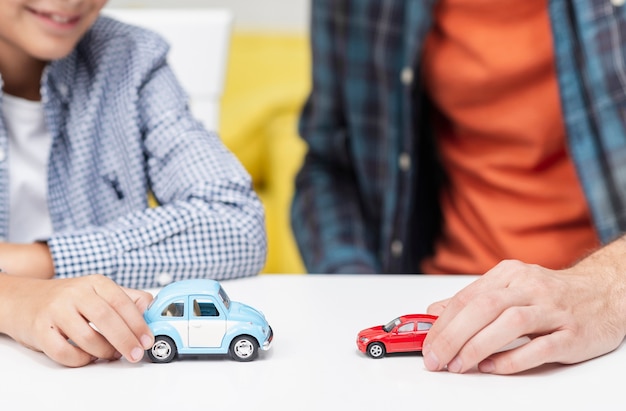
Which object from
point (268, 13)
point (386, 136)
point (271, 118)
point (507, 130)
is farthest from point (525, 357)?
point (268, 13)

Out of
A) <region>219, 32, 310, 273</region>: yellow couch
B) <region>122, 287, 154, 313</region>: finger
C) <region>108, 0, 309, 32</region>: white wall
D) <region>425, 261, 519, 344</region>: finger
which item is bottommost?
<region>219, 32, 310, 273</region>: yellow couch

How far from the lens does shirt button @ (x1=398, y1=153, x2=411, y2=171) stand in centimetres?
142

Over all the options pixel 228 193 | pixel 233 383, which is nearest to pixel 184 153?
pixel 228 193

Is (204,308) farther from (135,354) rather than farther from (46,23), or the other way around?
(46,23)

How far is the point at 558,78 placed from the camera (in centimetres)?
125

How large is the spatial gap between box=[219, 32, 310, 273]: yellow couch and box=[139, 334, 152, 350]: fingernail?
1540 mm

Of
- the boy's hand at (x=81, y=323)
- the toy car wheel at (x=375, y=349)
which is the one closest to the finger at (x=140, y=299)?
the boy's hand at (x=81, y=323)

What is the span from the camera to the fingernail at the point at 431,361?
0.71 metres

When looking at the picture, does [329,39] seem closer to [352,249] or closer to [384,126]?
[384,126]

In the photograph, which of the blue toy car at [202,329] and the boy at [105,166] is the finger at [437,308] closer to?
the blue toy car at [202,329]

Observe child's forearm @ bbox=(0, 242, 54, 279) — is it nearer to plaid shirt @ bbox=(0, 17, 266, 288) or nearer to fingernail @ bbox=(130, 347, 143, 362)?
plaid shirt @ bbox=(0, 17, 266, 288)

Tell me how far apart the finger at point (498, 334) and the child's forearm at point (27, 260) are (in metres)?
0.50

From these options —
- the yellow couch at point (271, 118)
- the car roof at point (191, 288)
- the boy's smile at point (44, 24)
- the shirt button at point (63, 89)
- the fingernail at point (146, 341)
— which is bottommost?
the yellow couch at point (271, 118)

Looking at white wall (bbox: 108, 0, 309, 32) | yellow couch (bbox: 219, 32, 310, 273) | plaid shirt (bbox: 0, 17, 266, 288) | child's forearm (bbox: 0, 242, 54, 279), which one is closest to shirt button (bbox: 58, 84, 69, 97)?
plaid shirt (bbox: 0, 17, 266, 288)
